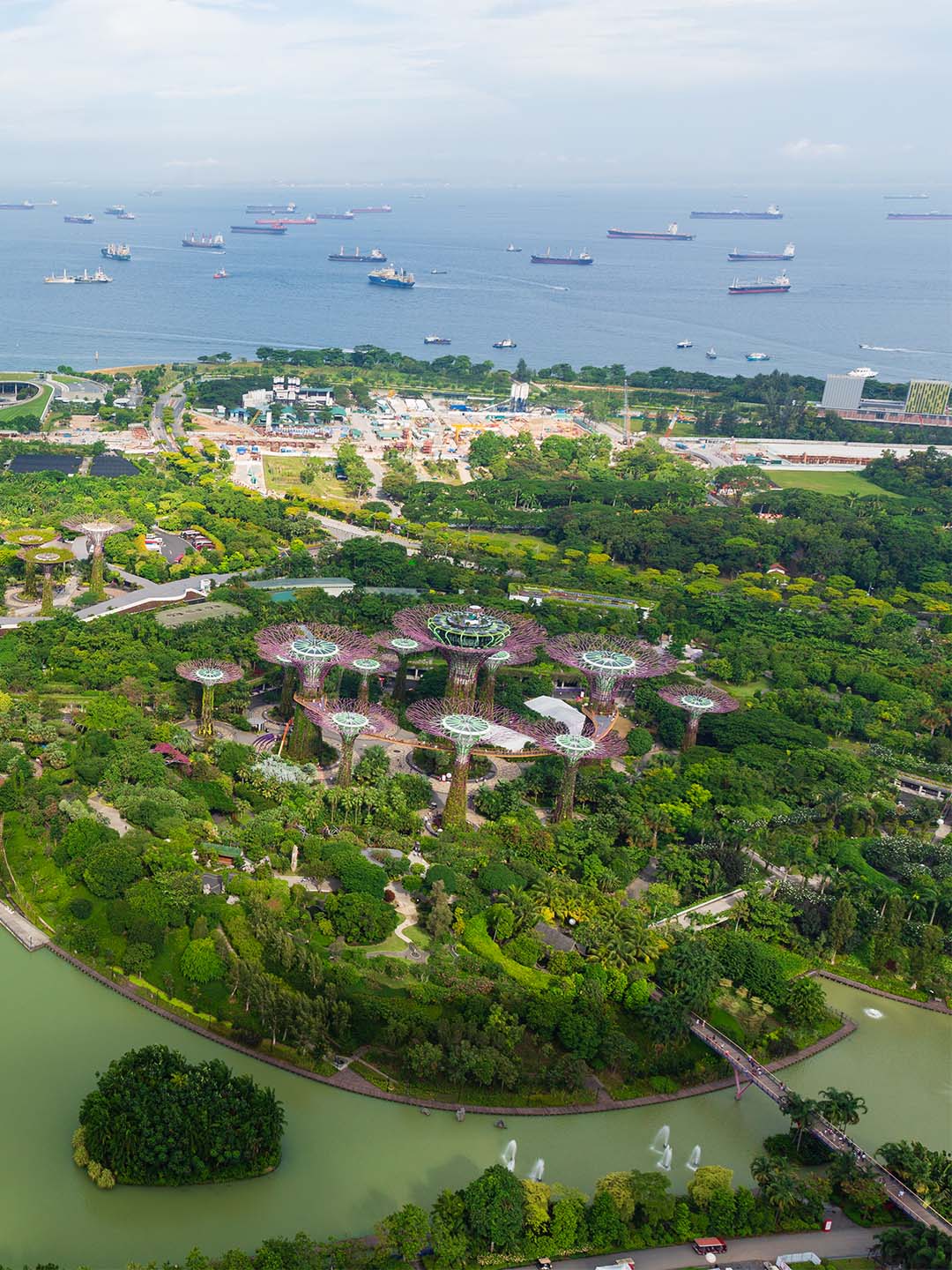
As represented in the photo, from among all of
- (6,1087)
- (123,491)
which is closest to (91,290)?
(123,491)

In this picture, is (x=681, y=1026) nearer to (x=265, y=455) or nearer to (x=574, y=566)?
(x=574, y=566)

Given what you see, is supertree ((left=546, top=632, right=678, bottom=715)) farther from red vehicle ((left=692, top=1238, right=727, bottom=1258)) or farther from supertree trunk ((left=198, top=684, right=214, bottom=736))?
red vehicle ((left=692, top=1238, right=727, bottom=1258))

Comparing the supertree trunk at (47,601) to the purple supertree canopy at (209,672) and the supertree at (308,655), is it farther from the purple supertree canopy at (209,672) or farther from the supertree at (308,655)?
the supertree at (308,655)

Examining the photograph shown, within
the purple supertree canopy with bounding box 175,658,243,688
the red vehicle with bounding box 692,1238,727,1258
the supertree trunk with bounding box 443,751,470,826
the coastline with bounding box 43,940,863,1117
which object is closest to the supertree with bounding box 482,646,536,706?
the supertree trunk with bounding box 443,751,470,826

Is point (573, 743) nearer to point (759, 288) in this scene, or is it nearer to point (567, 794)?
point (567, 794)

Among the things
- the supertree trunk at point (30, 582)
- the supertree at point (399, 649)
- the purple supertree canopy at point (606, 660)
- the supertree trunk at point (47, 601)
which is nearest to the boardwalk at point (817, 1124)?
the purple supertree canopy at point (606, 660)

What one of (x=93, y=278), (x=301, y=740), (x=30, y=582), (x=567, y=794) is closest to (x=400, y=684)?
(x=301, y=740)
